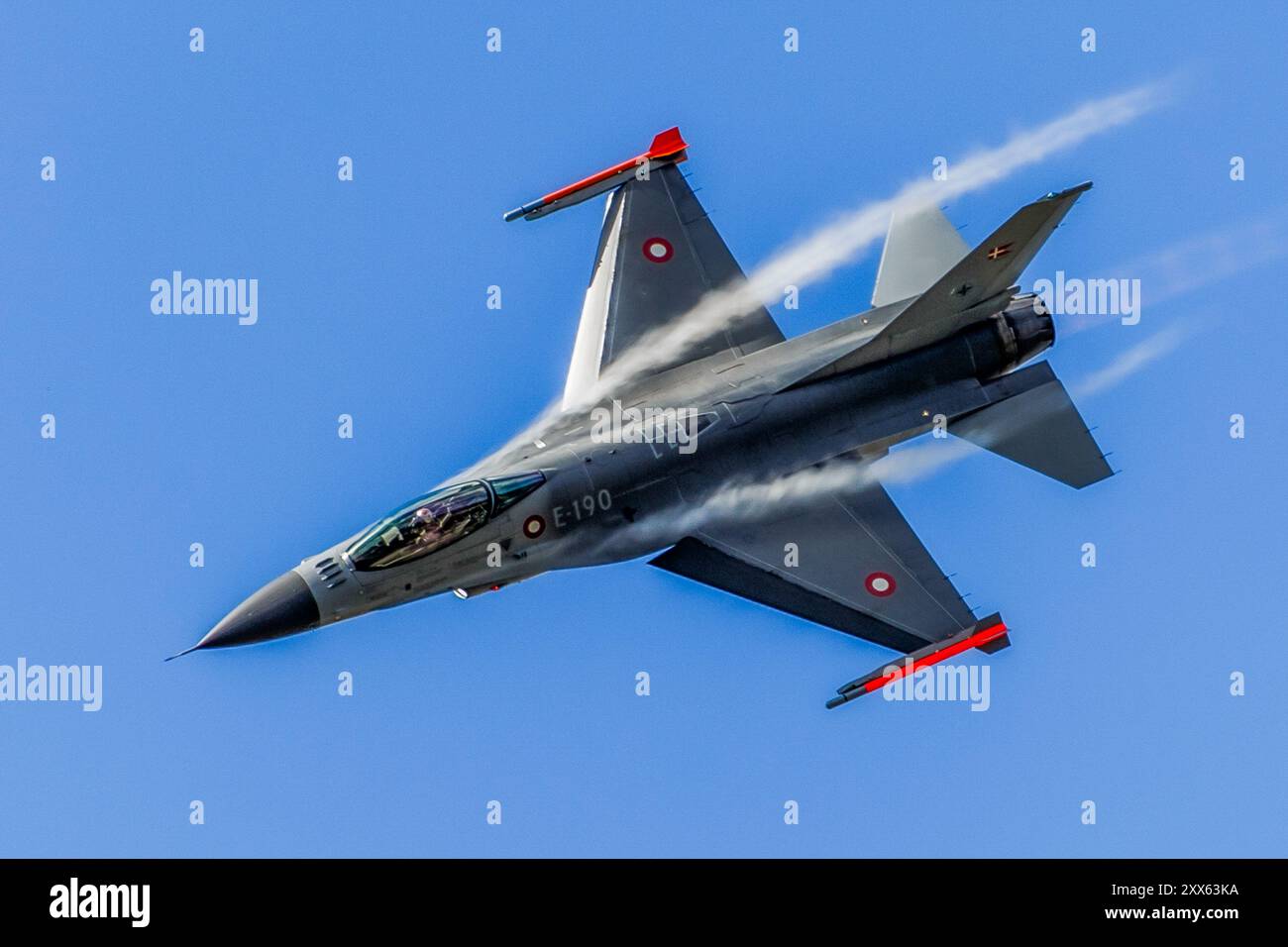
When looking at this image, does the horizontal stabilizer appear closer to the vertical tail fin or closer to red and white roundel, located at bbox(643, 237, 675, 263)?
the vertical tail fin

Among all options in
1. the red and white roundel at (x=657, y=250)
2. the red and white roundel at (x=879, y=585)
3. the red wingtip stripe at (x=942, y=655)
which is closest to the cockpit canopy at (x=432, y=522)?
the red and white roundel at (x=879, y=585)

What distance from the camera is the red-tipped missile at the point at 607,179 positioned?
3525cm

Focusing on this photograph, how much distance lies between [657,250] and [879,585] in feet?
22.4

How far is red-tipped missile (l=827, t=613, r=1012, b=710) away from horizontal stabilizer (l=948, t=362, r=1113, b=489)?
9.79 ft

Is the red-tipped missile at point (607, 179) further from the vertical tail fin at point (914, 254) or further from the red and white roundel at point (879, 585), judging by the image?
the red and white roundel at point (879, 585)

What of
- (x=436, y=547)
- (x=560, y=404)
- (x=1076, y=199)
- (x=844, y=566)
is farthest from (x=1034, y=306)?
(x=436, y=547)

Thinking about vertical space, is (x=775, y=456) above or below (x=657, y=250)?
below

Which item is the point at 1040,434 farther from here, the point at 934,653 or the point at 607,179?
the point at 607,179

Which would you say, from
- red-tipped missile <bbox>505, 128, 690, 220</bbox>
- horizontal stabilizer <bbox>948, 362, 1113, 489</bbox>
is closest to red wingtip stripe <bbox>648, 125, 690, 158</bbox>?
red-tipped missile <bbox>505, 128, 690, 220</bbox>

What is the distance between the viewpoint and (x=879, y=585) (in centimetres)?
3234

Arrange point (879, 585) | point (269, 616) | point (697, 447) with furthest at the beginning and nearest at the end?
point (879, 585) → point (697, 447) → point (269, 616)

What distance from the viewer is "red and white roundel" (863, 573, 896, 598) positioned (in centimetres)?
3228

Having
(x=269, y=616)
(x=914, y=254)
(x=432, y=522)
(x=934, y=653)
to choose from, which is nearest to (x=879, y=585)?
(x=934, y=653)

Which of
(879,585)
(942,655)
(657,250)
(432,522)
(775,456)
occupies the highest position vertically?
(657,250)
